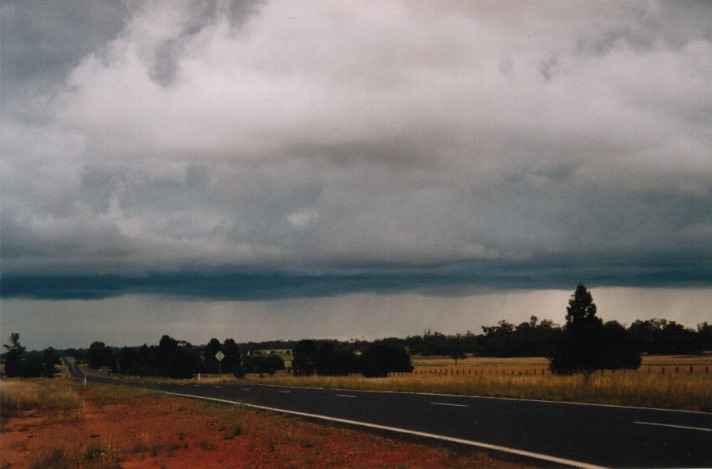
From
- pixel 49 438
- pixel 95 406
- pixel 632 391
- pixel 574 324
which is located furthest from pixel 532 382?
pixel 574 324

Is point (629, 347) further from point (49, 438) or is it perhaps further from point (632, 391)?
point (49, 438)

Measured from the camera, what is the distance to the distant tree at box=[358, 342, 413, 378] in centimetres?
9538

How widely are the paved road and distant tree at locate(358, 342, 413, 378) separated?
74.3 metres

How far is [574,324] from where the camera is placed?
54.8 m

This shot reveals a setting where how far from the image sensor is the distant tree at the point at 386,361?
95375 millimetres

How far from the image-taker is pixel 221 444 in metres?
14.7

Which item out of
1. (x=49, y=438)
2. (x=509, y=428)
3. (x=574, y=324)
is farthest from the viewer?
(x=574, y=324)

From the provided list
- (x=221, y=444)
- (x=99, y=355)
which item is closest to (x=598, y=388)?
(x=221, y=444)

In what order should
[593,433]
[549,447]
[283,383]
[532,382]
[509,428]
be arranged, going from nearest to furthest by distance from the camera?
[549,447], [593,433], [509,428], [532,382], [283,383]

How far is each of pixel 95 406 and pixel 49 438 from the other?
12.1 metres

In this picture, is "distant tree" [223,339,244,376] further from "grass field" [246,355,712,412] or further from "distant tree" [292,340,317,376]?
"grass field" [246,355,712,412]

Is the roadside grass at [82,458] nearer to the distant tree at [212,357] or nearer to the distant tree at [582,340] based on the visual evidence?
the distant tree at [582,340]

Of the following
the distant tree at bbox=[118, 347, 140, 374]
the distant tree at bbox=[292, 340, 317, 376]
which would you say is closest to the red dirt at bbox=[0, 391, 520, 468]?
the distant tree at bbox=[292, 340, 317, 376]

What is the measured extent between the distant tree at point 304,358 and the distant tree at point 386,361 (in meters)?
9.53
